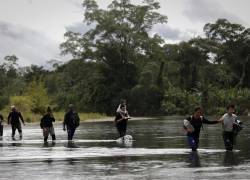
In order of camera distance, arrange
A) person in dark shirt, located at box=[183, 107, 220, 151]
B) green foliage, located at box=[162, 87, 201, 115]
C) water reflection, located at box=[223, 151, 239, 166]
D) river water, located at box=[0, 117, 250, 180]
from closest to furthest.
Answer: river water, located at box=[0, 117, 250, 180]
water reflection, located at box=[223, 151, 239, 166]
person in dark shirt, located at box=[183, 107, 220, 151]
green foliage, located at box=[162, 87, 201, 115]

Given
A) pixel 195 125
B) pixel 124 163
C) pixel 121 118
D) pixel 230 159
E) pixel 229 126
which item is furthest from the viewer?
pixel 121 118

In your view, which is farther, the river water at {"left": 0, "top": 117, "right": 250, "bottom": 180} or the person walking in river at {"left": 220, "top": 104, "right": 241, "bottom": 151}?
the person walking in river at {"left": 220, "top": 104, "right": 241, "bottom": 151}

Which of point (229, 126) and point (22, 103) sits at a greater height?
point (22, 103)

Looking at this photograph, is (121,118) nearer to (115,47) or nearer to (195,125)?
(195,125)

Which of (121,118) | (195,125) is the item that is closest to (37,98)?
(121,118)

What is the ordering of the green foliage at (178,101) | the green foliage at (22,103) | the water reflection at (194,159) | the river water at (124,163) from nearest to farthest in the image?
the river water at (124,163)
the water reflection at (194,159)
the green foliage at (22,103)
the green foliage at (178,101)

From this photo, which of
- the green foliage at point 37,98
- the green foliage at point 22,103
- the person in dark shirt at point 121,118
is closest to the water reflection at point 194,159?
the person in dark shirt at point 121,118

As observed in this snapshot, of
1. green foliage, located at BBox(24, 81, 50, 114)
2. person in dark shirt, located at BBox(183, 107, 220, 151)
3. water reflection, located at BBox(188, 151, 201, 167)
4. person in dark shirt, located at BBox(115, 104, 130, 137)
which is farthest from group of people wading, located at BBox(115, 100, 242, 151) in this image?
green foliage, located at BBox(24, 81, 50, 114)

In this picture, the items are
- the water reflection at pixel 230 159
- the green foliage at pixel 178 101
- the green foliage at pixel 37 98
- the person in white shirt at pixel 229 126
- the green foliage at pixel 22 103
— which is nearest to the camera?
the water reflection at pixel 230 159

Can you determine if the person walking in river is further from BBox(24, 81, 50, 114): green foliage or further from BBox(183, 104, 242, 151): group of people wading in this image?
BBox(24, 81, 50, 114): green foliage

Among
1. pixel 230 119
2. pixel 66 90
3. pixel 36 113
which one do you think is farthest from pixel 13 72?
pixel 230 119

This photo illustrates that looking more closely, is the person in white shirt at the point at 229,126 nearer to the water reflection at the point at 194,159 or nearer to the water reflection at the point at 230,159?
the water reflection at the point at 230,159

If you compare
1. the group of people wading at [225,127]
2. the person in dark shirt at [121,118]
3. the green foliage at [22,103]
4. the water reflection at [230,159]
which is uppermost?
the green foliage at [22,103]

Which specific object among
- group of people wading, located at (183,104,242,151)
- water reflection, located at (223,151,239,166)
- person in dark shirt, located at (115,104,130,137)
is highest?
person in dark shirt, located at (115,104,130,137)
